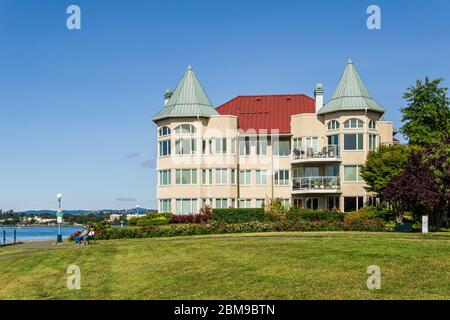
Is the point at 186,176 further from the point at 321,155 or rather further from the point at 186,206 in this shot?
the point at 321,155

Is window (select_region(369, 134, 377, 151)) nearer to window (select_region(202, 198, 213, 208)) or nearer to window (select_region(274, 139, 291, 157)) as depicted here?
window (select_region(274, 139, 291, 157))

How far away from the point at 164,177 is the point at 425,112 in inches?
937

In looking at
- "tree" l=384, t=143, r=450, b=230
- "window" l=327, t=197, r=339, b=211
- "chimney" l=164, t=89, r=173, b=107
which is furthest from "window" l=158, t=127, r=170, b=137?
"tree" l=384, t=143, r=450, b=230

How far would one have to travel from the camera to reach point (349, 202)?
53500mm

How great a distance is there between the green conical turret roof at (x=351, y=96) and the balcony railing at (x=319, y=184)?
5.94 meters

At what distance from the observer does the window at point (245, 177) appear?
57375mm

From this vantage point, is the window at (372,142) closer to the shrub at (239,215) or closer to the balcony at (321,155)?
the balcony at (321,155)

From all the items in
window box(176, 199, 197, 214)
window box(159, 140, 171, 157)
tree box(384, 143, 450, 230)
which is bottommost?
window box(176, 199, 197, 214)

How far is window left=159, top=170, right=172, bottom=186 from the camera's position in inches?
2185

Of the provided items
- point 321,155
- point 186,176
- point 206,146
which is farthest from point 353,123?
point 186,176

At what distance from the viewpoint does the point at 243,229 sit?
134 feet

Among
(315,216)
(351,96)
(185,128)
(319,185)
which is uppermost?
(351,96)

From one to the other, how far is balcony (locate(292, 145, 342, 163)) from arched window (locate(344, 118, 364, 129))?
208 centimetres

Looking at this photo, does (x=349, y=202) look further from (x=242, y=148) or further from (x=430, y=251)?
(x=430, y=251)
